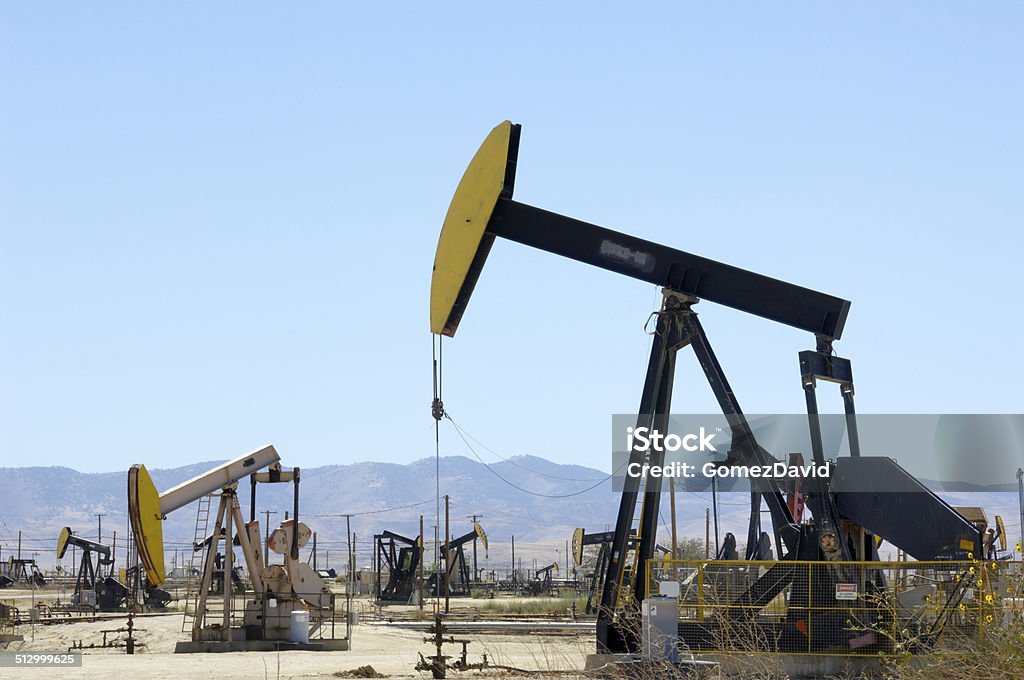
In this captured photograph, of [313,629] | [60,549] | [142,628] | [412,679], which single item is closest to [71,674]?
[412,679]

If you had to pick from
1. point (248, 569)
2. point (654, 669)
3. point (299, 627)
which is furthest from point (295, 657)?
point (654, 669)

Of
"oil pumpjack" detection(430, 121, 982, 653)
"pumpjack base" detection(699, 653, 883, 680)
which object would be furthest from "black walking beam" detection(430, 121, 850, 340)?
"pumpjack base" detection(699, 653, 883, 680)

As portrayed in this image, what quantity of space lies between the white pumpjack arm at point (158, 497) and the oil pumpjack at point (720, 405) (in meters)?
6.31

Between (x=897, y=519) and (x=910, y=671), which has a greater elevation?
(x=897, y=519)

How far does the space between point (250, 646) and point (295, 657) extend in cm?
238

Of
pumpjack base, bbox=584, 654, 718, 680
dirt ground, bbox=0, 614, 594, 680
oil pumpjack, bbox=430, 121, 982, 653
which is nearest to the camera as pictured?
pumpjack base, bbox=584, 654, 718, 680

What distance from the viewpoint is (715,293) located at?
1488 cm

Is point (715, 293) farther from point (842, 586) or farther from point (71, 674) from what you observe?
point (71, 674)

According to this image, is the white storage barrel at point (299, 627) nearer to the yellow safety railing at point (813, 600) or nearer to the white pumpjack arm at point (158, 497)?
the white pumpjack arm at point (158, 497)

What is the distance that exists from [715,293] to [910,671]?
22.2 ft

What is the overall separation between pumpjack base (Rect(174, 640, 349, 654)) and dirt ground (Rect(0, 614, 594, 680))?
0.30m

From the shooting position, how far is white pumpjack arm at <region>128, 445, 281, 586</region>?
19.7m

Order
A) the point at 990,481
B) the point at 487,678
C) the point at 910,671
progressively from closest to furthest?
the point at 910,671 < the point at 487,678 < the point at 990,481

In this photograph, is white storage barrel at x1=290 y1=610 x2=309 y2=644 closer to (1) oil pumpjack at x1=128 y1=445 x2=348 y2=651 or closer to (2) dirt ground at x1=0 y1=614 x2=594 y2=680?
(1) oil pumpjack at x1=128 y1=445 x2=348 y2=651
